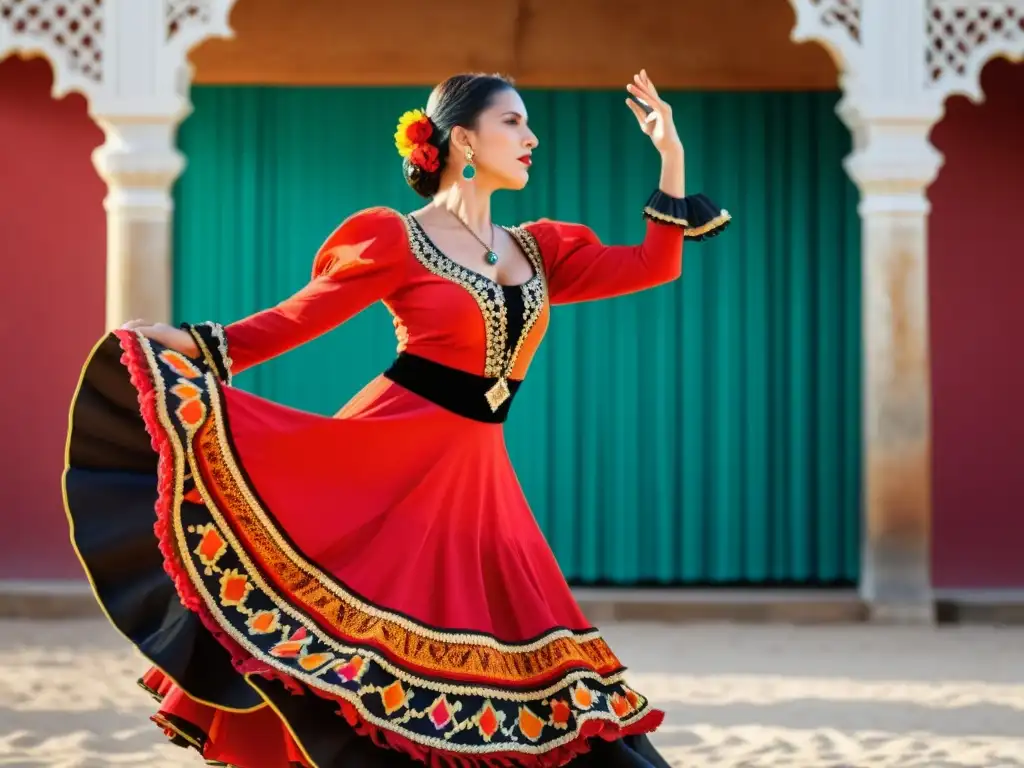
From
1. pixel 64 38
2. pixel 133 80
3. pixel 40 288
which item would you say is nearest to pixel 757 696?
pixel 133 80

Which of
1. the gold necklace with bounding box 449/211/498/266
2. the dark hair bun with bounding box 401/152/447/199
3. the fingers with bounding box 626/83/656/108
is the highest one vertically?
the fingers with bounding box 626/83/656/108

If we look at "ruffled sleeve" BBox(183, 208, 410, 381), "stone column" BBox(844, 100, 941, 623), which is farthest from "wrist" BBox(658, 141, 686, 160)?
"stone column" BBox(844, 100, 941, 623)

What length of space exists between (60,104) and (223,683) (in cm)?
605

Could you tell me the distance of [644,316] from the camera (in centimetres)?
911

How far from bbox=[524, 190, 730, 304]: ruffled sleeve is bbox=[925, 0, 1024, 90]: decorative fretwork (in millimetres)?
4434

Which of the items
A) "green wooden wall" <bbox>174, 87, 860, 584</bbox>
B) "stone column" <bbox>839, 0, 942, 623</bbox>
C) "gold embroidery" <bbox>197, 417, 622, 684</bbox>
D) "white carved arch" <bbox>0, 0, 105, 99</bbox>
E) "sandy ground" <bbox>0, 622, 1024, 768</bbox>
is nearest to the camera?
"gold embroidery" <bbox>197, 417, 622, 684</bbox>

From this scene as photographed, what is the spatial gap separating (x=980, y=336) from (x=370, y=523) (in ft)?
19.8

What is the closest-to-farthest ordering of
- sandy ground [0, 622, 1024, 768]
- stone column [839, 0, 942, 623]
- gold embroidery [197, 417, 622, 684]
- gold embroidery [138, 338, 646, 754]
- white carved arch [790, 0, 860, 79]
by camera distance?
gold embroidery [138, 338, 646, 754], gold embroidery [197, 417, 622, 684], sandy ground [0, 622, 1024, 768], white carved arch [790, 0, 860, 79], stone column [839, 0, 942, 623]

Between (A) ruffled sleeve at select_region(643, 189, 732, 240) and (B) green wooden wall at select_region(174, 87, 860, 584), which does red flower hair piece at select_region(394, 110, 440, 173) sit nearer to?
(A) ruffled sleeve at select_region(643, 189, 732, 240)

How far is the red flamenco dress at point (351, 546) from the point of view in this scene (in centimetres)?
309

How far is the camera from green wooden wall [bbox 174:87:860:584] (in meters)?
9.03

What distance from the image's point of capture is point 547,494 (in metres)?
9.13

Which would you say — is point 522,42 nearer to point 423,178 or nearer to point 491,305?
point 423,178

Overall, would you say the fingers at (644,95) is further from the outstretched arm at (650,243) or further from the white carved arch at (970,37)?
the white carved arch at (970,37)
